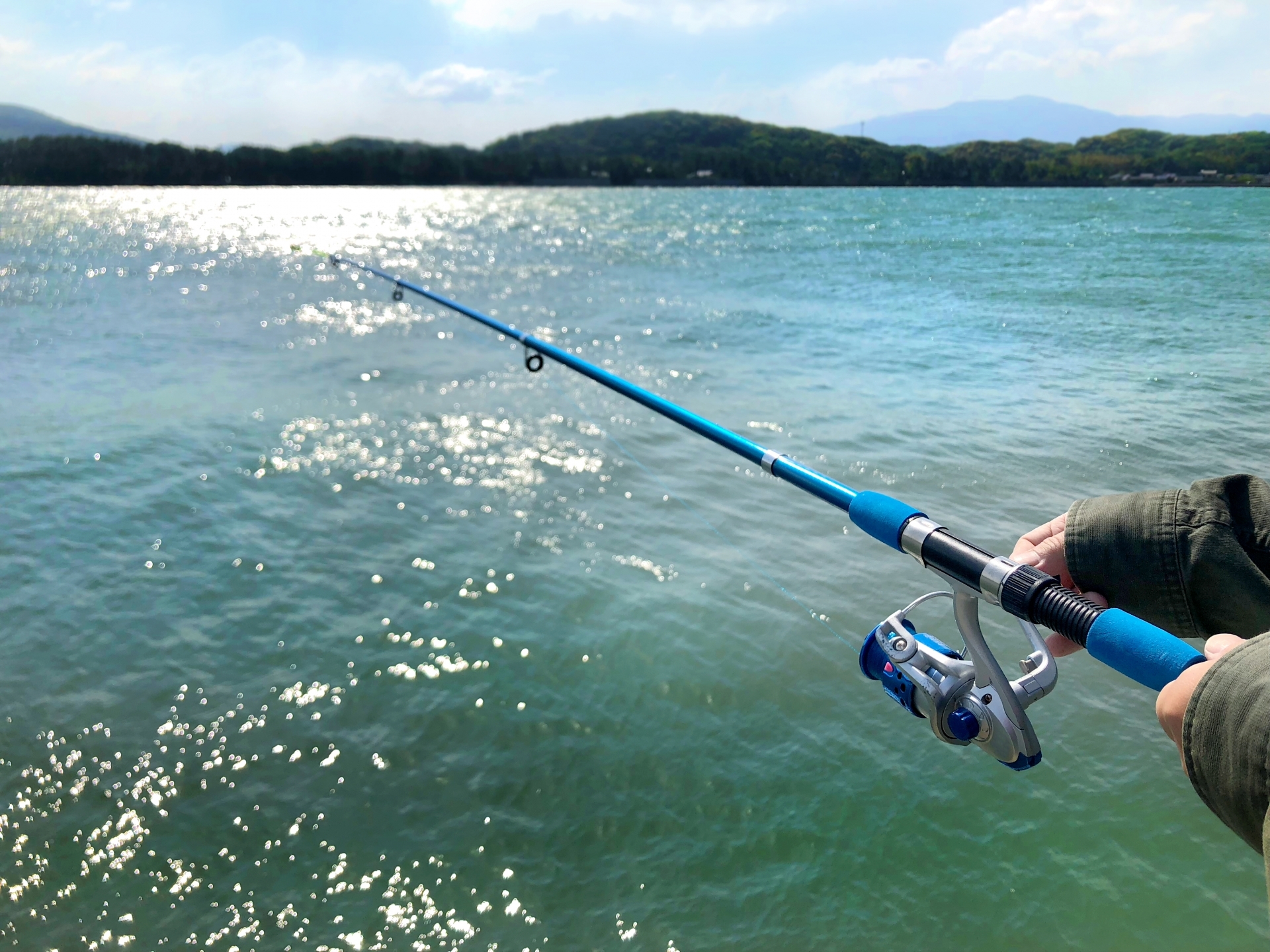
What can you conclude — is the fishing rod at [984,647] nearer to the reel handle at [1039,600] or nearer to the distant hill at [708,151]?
the reel handle at [1039,600]

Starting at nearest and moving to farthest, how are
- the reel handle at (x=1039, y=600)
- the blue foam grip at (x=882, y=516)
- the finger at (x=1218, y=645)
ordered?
the finger at (x=1218, y=645) → the reel handle at (x=1039, y=600) → the blue foam grip at (x=882, y=516)

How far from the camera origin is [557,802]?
4.87 m

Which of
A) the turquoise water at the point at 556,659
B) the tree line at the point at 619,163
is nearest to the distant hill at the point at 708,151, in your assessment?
the tree line at the point at 619,163

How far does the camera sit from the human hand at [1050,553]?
2408mm

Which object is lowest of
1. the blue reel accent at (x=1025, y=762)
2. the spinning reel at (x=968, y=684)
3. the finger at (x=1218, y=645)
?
the blue reel accent at (x=1025, y=762)

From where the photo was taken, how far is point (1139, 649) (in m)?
1.76

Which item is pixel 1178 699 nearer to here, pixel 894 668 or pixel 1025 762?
pixel 1025 762

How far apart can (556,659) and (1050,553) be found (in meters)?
4.29

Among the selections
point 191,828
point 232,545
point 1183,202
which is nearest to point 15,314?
point 232,545

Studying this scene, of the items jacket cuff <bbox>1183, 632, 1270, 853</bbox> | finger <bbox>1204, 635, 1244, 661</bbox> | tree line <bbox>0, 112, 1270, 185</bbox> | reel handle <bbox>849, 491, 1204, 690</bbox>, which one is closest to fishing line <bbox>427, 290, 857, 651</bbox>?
reel handle <bbox>849, 491, 1204, 690</bbox>

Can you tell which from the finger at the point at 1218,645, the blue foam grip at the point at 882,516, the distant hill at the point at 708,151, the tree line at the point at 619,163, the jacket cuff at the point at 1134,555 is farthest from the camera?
the distant hill at the point at 708,151

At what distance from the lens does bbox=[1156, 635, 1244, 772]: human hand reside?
60.0 inches

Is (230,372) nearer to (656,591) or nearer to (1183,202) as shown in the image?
(656,591)

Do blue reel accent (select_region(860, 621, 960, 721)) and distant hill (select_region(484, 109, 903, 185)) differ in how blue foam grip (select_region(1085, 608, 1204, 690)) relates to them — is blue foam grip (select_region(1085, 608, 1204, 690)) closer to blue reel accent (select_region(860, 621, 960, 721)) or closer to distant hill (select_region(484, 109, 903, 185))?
blue reel accent (select_region(860, 621, 960, 721))
